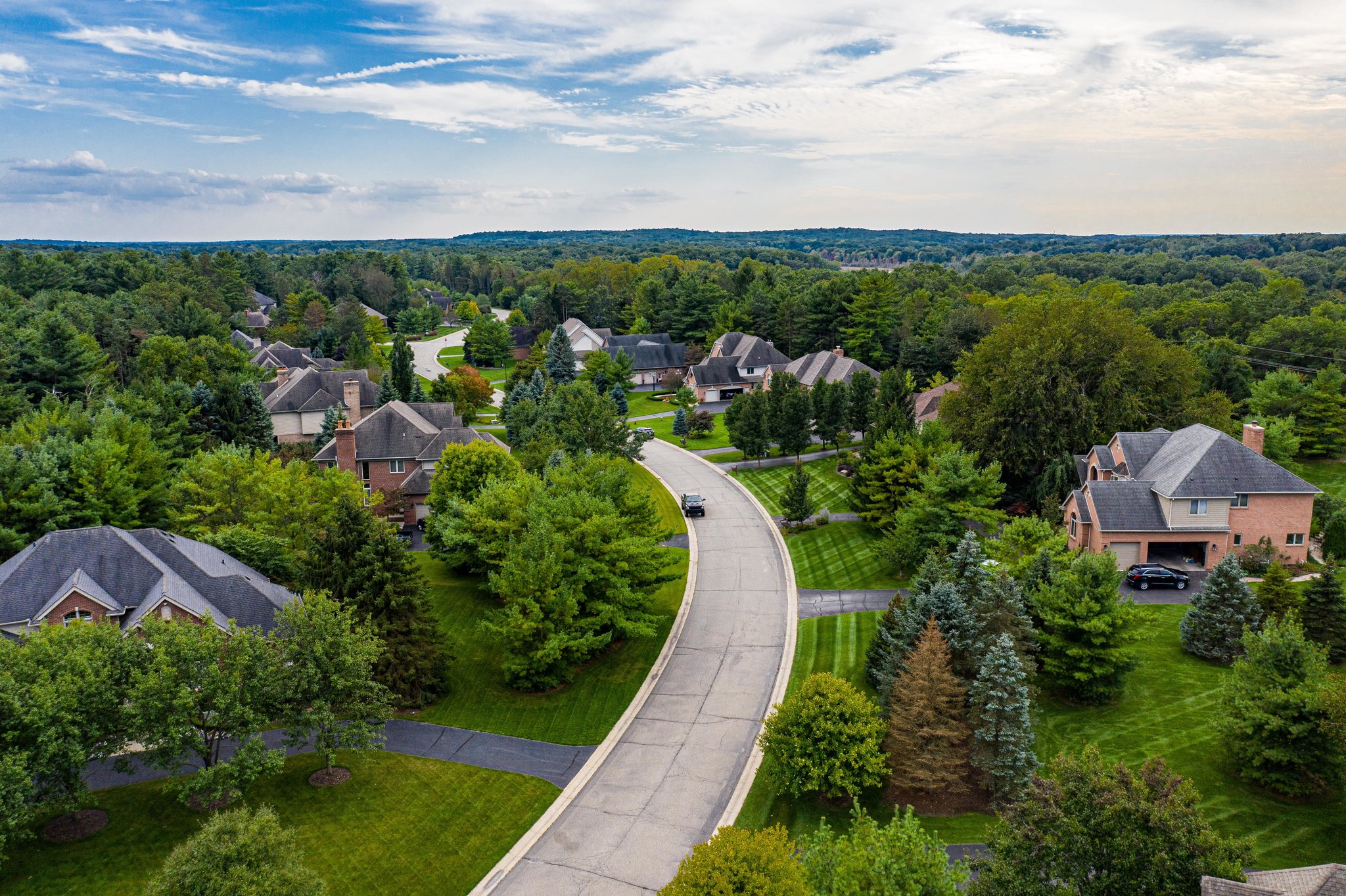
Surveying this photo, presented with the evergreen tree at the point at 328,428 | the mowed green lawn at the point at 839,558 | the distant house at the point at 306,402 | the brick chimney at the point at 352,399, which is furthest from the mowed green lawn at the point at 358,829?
the distant house at the point at 306,402

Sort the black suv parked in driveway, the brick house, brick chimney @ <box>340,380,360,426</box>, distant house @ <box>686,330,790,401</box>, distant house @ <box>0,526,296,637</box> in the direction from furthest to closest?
1. distant house @ <box>686,330,790,401</box>
2. brick chimney @ <box>340,380,360,426</box>
3. the brick house
4. the black suv parked in driveway
5. distant house @ <box>0,526,296,637</box>

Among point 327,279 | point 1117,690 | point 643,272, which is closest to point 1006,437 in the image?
point 1117,690

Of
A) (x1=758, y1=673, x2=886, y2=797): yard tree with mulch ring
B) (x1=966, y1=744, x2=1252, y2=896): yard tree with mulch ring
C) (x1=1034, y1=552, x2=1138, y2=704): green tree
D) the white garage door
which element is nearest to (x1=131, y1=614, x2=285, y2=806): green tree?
(x1=758, y1=673, x2=886, y2=797): yard tree with mulch ring

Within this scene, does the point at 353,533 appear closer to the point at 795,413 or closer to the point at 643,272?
the point at 795,413

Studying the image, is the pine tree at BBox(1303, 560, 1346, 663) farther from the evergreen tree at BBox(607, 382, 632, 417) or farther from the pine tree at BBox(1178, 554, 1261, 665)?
the evergreen tree at BBox(607, 382, 632, 417)

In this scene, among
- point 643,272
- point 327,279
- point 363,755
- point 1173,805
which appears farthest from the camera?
point 327,279

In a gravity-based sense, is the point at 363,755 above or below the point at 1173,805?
below

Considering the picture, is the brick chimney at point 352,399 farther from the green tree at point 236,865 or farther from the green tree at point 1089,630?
the green tree at point 1089,630
